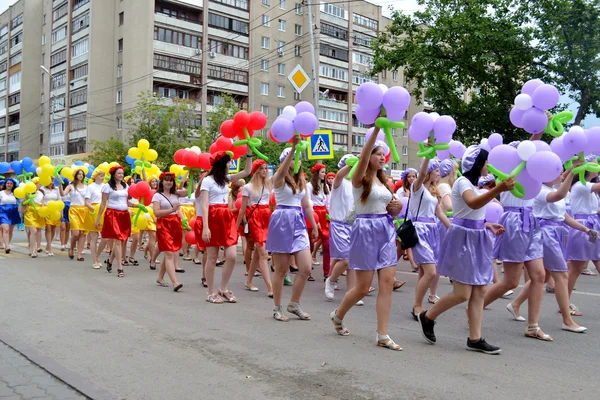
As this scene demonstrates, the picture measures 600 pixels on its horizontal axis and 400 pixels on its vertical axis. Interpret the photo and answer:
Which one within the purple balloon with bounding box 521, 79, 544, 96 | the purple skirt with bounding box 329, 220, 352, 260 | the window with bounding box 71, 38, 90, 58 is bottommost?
the purple skirt with bounding box 329, 220, 352, 260

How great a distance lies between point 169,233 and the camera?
977cm

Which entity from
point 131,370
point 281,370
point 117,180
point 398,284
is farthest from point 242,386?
point 117,180

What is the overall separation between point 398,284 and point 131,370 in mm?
5769

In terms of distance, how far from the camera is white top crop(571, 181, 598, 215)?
8.52m

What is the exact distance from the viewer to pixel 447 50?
2762 centimetres

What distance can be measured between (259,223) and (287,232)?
2.75 m

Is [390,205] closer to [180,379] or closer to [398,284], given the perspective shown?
[180,379]

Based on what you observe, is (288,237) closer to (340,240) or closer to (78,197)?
(340,240)

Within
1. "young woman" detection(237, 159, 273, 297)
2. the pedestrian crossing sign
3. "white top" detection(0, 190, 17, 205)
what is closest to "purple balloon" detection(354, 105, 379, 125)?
"young woman" detection(237, 159, 273, 297)

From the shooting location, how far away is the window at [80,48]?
181 feet

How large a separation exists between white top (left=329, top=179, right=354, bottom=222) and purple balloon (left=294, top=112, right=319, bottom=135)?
2.41 m

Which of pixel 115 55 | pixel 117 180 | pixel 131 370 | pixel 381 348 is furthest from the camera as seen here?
pixel 115 55

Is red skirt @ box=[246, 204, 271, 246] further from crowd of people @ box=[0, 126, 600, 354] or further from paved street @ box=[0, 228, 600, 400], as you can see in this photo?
paved street @ box=[0, 228, 600, 400]

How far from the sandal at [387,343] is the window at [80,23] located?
182ft
